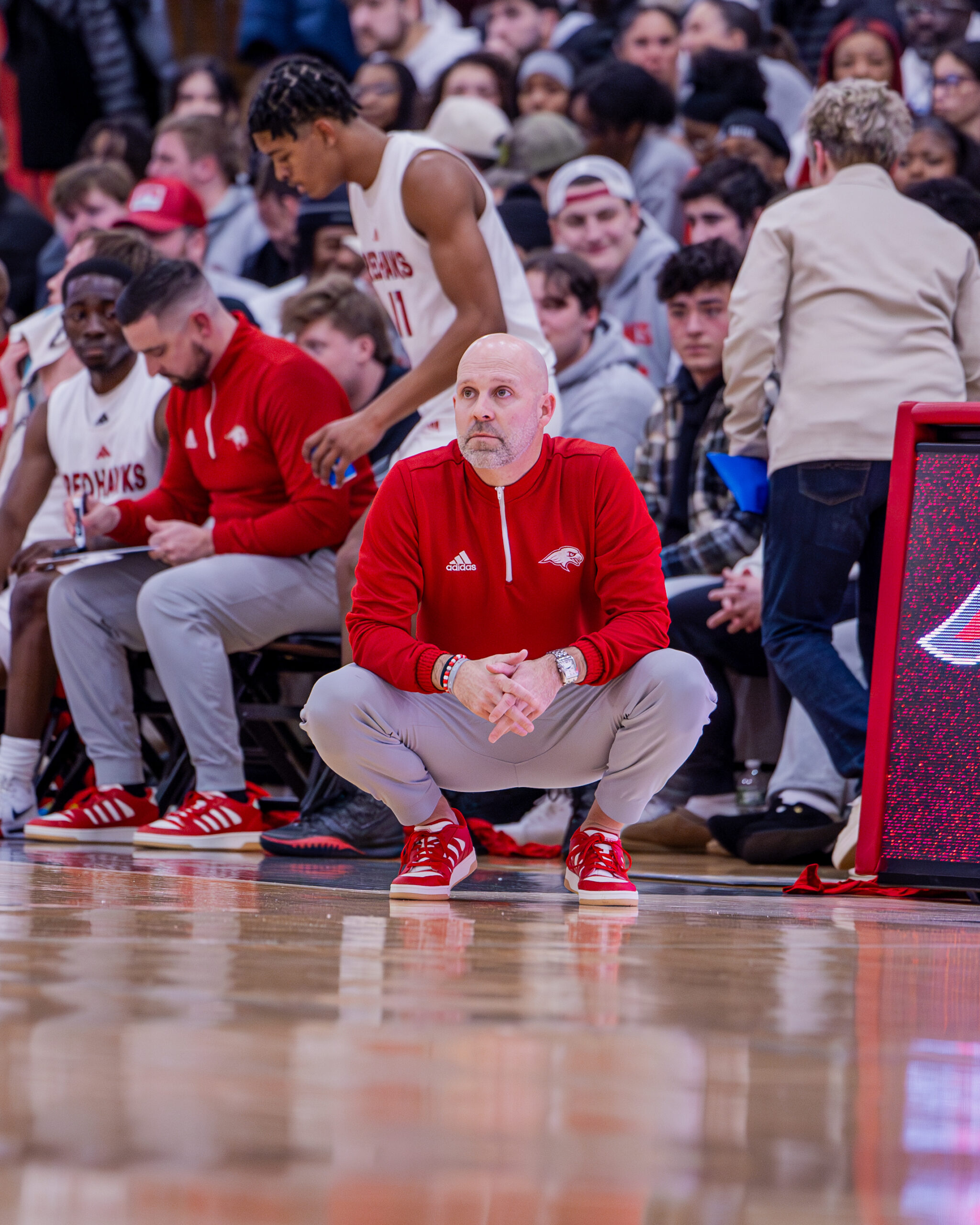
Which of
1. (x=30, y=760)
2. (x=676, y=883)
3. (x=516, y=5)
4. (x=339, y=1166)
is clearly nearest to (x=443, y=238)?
(x=676, y=883)

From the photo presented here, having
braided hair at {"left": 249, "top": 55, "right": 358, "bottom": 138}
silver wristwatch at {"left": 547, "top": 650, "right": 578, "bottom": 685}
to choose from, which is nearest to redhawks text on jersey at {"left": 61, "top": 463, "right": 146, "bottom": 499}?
braided hair at {"left": 249, "top": 55, "right": 358, "bottom": 138}

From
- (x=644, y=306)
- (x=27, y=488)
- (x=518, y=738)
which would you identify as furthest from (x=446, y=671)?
(x=644, y=306)

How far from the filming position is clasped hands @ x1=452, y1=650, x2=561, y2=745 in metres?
3.08

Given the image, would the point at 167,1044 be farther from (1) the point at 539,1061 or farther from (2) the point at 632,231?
(2) the point at 632,231

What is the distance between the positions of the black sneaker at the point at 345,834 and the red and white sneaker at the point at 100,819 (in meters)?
0.69

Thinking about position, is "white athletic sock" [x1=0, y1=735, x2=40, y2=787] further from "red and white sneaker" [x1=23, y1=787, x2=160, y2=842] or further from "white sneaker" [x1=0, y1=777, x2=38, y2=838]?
"red and white sneaker" [x1=23, y1=787, x2=160, y2=842]

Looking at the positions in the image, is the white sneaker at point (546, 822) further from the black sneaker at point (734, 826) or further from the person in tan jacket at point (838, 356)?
the person in tan jacket at point (838, 356)

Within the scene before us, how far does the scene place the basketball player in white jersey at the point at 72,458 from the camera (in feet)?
17.4

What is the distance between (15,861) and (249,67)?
7.82 m

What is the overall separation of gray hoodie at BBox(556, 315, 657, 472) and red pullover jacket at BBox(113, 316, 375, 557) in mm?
864

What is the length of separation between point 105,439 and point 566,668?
2.87 metres

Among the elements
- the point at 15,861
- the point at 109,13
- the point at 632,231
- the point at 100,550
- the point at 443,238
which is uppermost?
the point at 109,13

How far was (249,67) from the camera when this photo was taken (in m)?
10.7

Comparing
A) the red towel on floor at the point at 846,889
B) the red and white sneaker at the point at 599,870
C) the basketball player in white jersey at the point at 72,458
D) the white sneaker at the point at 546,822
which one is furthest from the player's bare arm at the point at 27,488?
the red towel on floor at the point at 846,889
